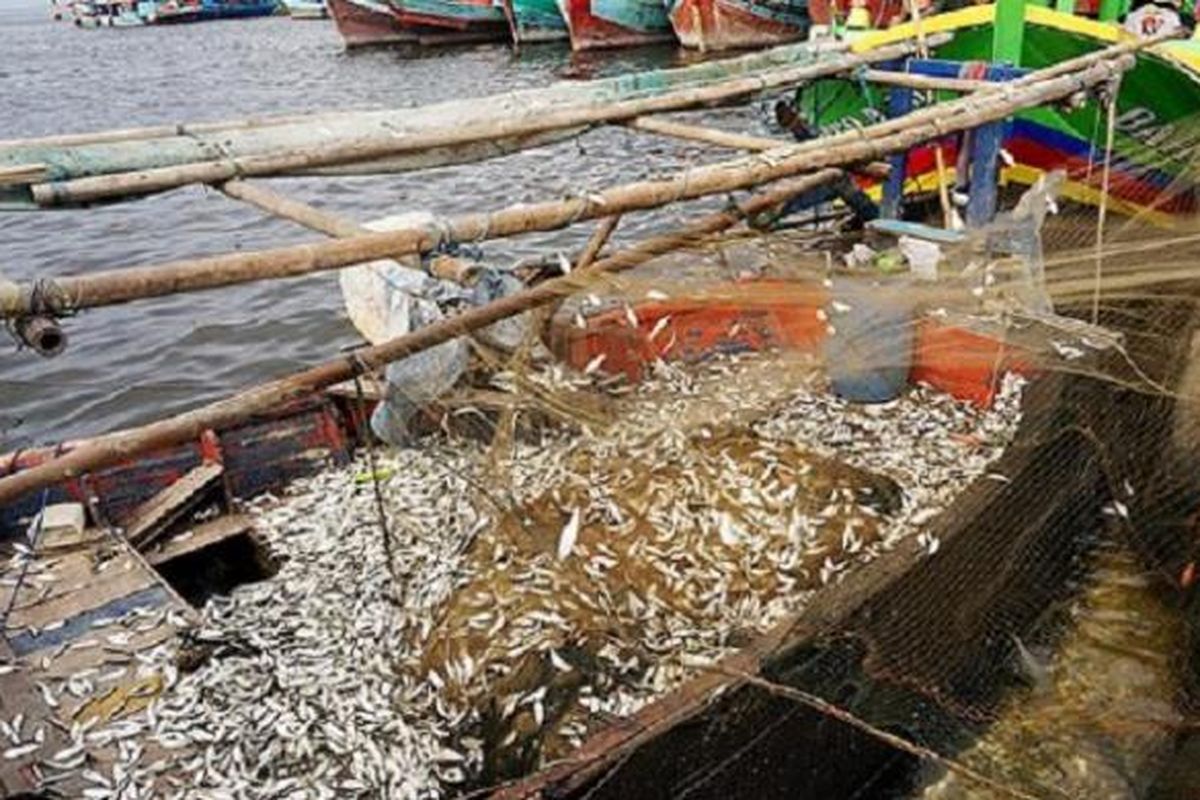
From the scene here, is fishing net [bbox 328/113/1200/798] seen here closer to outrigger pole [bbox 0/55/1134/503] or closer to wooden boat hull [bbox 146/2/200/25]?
outrigger pole [bbox 0/55/1134/503]

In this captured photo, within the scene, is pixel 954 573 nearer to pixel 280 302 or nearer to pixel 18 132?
pixel 280 302

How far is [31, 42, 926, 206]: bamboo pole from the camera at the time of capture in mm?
4219

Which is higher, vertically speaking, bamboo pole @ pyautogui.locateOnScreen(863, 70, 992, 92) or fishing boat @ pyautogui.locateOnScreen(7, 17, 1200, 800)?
bamboo pole @ pyautogui.locateOnScreen(863, 70, 992, 92)

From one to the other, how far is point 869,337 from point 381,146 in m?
3.40

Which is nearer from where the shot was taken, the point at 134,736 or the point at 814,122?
the point at 134,736

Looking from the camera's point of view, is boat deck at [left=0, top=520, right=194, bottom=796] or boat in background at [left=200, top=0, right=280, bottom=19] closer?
boat deck at [left=0, top=520, right=194, bottom=796]

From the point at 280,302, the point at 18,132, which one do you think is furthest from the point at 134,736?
the point at 18,132

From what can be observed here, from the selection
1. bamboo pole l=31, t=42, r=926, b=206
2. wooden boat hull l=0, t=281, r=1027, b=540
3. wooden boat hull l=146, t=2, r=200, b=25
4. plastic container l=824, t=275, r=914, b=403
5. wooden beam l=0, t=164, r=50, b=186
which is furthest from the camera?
wooden boat hull l=146, t=2, r=200, b=25

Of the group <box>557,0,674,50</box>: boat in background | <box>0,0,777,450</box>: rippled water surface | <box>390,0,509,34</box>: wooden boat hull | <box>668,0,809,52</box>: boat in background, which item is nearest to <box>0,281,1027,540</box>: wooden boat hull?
<box>0,0,777,450</box>: rippled water surface

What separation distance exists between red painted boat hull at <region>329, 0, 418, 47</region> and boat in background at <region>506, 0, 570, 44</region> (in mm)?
5566

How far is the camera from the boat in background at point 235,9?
65.9 meters

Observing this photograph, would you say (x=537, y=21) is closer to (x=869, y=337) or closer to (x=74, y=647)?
(x=869, y=337)

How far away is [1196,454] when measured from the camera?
5.93 meters

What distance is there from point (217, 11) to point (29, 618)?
233 feet
